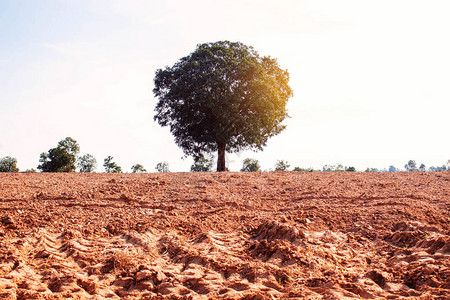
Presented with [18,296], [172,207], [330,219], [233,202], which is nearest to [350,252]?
[330,219]

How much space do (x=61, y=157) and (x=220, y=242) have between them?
24.1 m

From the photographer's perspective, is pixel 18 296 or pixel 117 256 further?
pixel 117 256

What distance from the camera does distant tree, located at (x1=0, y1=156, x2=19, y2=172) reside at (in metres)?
33.3

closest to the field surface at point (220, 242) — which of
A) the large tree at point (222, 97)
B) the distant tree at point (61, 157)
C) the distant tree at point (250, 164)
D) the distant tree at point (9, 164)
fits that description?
the large tree at point (222, 97)

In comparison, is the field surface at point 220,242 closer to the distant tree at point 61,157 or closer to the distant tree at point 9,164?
the distant tree at point 61,157

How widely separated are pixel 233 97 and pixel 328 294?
670 inches

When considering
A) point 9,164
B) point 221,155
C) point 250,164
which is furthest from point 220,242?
point 250,164

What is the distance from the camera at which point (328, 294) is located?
5.08 meters

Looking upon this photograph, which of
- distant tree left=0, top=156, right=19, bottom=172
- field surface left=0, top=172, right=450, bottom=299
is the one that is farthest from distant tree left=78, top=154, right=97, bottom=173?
field surface left=0, top=172, right=450, bottom=299

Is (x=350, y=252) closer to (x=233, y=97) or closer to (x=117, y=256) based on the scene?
(x=117, y=256)

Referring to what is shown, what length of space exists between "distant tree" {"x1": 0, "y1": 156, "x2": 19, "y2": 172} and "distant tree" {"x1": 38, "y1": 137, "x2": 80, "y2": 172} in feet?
21.0

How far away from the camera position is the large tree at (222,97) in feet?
70.7

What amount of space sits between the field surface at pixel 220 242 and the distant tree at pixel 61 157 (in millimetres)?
17676

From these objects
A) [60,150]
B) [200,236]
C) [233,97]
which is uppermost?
[233,97]
